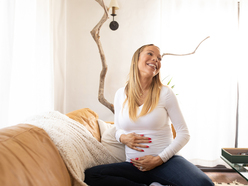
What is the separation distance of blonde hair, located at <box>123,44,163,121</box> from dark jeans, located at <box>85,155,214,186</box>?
1.07ft

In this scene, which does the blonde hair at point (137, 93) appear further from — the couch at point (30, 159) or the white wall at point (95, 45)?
the white wall at point (95, 45)

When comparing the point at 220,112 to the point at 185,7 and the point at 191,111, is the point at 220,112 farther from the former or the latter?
the point at 185,7

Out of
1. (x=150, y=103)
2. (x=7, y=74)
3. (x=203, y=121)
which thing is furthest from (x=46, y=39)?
(x=203, y=121)

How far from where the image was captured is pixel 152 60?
1596mm

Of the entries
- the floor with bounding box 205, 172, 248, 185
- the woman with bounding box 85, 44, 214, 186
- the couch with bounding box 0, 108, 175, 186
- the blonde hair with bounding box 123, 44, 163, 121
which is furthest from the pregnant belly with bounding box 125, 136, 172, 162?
the floor with bounding box 205, 172, 248, 185

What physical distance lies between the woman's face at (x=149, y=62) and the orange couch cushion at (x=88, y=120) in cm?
55

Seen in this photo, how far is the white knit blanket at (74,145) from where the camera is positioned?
1068 millimetres

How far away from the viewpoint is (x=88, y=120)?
69.0 inches

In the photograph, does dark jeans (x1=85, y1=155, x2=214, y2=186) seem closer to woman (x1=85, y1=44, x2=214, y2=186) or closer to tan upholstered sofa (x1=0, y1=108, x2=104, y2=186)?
woman (x1=85, y1=44, x2=214, y2=186)

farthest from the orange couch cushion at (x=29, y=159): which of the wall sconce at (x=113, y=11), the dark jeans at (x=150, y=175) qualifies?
the wall sconce at (x=113, y=11)

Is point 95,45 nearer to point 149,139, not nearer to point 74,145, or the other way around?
point 149,139

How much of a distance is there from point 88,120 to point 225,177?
194 centimetres

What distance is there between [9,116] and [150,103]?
3.03ft

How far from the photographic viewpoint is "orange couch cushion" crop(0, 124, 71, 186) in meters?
0.66
